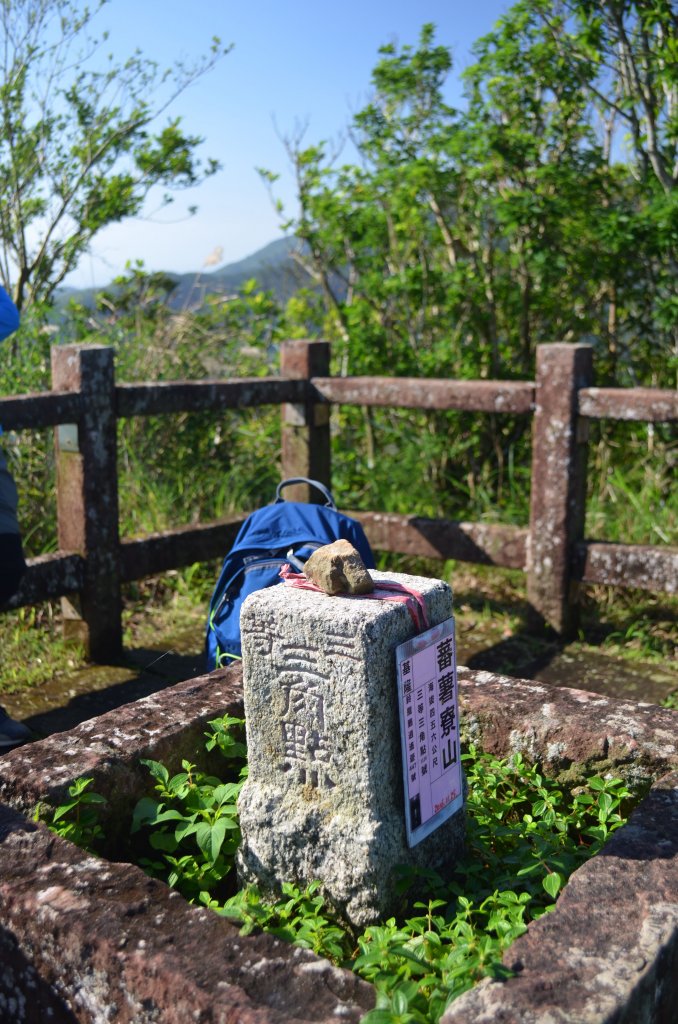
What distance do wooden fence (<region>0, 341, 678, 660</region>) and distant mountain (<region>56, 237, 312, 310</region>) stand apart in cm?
259

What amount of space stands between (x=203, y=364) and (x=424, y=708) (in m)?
4.79

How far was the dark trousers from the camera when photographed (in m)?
3.30

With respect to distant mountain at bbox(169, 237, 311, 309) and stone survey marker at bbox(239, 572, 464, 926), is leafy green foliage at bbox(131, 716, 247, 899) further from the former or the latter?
distant mountain at bbox(169, 237, 311, 309)

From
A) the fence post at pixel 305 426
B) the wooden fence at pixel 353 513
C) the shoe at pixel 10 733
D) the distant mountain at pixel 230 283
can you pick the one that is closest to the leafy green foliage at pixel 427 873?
the shoe at pixel 10 733

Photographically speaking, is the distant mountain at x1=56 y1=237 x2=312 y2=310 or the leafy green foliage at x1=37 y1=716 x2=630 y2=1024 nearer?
the leafy green foliage at x1=37 y1=716 x2=630 y2=1024

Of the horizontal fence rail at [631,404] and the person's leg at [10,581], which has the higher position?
the horizontal fence rail at [631,404]

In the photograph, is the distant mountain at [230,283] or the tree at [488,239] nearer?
A: the tree at [488,239]

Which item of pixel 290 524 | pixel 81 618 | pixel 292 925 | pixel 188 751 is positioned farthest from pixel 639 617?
pixel 292 925

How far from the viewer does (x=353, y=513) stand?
4879mm

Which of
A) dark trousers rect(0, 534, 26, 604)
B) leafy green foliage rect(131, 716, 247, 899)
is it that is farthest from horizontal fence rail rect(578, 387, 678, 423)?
leafy green foliage rect(131, 716, 247, 899)

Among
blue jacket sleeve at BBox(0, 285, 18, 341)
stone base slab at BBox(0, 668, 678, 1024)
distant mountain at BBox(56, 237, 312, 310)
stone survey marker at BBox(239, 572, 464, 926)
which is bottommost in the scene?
stone base slab at BBox(0, 668, 678, 1024)

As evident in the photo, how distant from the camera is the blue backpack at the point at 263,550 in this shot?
3213mm

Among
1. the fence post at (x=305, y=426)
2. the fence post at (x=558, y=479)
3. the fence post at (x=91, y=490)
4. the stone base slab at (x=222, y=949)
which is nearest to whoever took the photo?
the stone base slab at (x=222, y=949)

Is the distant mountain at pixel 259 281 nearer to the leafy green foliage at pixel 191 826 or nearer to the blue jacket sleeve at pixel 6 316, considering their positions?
the blue jacket sleeve at pixel 6 316
